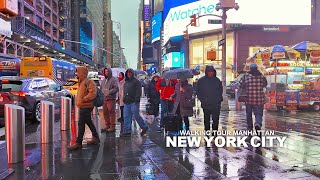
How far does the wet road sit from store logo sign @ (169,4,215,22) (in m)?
41.1

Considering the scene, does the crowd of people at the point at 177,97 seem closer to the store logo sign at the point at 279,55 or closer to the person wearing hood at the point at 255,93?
the person wearing hood at the point at 255,93

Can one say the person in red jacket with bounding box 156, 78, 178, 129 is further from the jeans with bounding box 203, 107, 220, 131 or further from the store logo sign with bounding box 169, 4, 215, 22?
the store logo sign with bounding box 169, 4, 215, 22

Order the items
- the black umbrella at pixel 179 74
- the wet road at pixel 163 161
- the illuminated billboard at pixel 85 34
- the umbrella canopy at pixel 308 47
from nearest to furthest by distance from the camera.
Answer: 1. the wet road at pixel 163 161
2. the black umbrella at pixel 179 74
3. the umbrella canopy at pixel 308 47
4. the illuminated billboard at pixel 85 34

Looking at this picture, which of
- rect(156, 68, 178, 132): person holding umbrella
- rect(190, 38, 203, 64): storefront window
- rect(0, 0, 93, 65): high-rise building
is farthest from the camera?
rect(190, 38, 203, 64): storefront window

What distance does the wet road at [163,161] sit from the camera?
18.8 feet

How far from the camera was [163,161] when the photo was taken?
6.65m

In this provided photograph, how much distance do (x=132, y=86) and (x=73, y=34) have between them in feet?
374

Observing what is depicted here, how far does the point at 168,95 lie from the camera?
10391mm

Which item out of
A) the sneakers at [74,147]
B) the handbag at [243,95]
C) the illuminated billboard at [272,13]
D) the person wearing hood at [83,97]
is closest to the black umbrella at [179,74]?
the handbag at [243,95]

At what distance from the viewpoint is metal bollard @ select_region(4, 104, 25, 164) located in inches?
260

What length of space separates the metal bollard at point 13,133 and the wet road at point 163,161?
20cm

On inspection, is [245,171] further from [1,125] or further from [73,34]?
[73,34]

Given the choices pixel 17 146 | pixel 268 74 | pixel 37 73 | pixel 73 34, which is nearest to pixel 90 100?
pixel 17 146

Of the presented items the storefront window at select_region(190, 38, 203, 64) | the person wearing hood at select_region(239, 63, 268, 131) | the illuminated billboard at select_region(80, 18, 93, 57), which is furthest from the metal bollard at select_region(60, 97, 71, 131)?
the illuminated billboard at select_region(80, 18, 93, 57)
